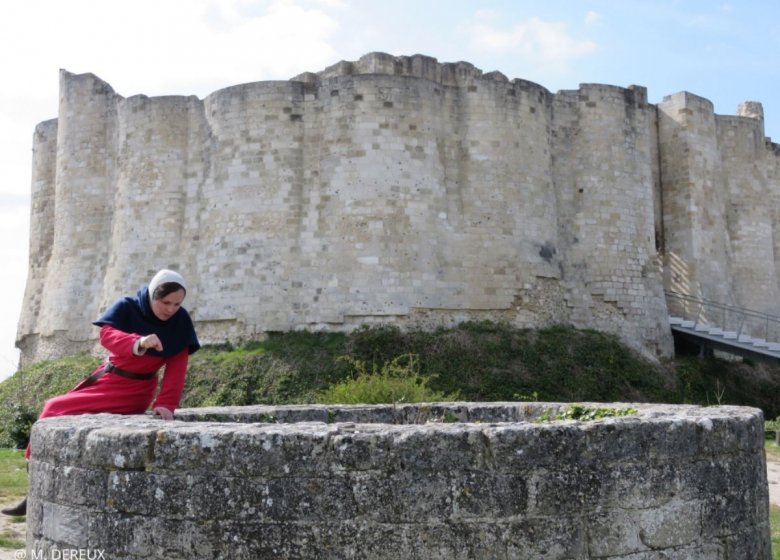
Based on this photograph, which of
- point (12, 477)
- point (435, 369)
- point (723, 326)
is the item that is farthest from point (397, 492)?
point (723, 326)

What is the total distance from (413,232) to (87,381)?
1179 cm

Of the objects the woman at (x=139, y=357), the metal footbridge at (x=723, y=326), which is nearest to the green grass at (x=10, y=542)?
the woman at (x=139, y=357)

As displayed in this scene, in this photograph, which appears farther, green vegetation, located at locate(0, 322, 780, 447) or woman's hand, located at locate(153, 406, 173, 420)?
green vegetation, located at locate(0, 322, 780, 447)

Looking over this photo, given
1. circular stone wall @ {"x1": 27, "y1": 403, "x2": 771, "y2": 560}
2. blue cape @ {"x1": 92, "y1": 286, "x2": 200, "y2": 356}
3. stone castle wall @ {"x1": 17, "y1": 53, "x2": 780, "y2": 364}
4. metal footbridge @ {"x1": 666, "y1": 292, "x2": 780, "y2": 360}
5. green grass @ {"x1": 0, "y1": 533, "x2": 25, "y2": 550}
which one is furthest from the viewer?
metal footbridge @ {"x1": 666, "y1": 292, "x2": 780, "y2": 360}

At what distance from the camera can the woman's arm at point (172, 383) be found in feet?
16.7

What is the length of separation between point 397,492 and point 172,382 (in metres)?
2.08

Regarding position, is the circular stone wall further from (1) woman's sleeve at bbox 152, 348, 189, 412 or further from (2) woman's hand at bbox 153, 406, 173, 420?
(1) woman's sleeve at bbox 152, 348, 189, 412

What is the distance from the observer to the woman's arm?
5.08 metres

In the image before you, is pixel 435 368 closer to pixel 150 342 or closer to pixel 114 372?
pixel 114 372

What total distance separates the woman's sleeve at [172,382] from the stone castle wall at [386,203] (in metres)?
11.1

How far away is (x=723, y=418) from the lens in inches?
165

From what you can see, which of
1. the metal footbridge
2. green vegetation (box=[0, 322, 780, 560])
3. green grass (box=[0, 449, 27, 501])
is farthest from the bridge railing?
green grass (box=[0, 449, 27, 501])

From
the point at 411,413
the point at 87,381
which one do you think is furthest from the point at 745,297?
the point at 87,381

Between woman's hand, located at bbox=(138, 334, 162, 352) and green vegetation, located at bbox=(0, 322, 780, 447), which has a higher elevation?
woman's hand, located at bbox=(138, 334, 162, 352)
